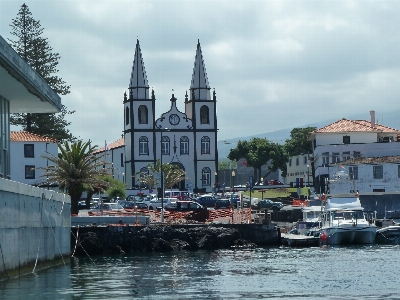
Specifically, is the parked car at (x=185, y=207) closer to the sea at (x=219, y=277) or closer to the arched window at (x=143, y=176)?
the sea at (x=219, y=277)

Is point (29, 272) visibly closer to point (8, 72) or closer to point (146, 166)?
point (8, 72)

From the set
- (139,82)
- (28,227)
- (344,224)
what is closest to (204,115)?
(139,82)

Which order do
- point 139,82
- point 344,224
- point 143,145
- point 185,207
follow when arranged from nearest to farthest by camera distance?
point 344,224, point 185,207, point 143,145, point 139,82

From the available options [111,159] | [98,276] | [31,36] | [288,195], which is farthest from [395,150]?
[98,276]

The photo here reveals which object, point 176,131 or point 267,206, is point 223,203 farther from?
point 176,131

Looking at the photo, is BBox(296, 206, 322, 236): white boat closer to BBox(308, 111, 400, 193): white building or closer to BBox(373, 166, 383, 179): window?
BBox(373, 166, 383, 179): window

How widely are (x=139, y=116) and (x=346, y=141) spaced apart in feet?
112

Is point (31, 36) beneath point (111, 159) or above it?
above

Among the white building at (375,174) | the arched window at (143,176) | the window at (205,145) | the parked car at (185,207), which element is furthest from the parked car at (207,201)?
the window at (205,145)

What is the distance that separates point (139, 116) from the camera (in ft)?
424

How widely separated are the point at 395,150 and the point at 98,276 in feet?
213

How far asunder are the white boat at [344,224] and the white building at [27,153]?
113ft

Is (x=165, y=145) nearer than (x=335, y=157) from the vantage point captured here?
No

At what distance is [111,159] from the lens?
458 ft
